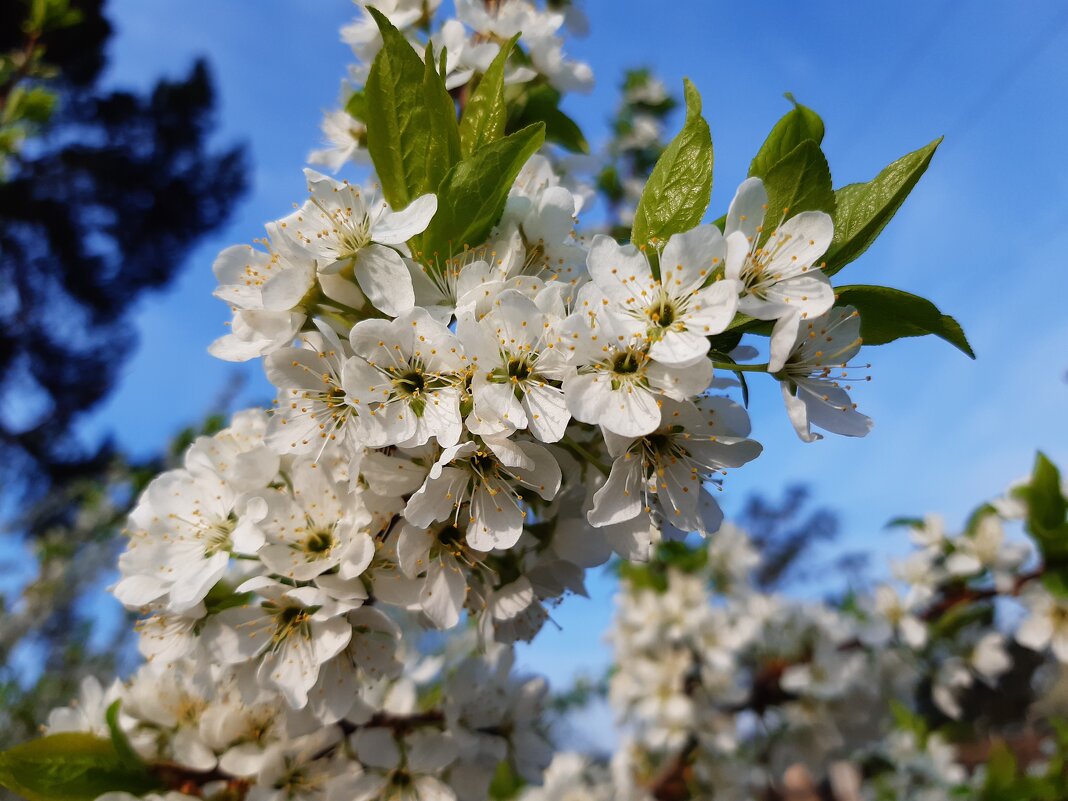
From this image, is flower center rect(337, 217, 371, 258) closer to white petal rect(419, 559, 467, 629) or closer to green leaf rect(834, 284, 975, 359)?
white petal rect(419, 559, 467, 629)

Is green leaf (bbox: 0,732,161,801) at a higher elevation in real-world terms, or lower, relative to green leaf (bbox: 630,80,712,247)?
lower

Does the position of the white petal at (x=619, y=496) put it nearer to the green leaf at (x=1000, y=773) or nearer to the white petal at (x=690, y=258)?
the white petal at (x=690, y=258)

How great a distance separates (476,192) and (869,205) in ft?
2.03

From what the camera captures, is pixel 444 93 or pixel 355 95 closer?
pixel 444 93

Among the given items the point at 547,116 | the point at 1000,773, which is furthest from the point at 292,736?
the point at 1000,773

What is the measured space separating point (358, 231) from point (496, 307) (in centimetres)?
30

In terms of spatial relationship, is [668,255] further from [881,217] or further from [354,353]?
[354,353]

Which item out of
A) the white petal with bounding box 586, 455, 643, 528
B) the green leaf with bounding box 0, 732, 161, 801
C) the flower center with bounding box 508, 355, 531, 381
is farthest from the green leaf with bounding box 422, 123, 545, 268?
the green leaf with bounding box 0, 732, 161, 801

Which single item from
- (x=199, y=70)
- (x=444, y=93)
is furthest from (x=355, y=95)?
(x=199, y=70)

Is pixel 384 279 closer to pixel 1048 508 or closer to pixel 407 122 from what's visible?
pixel 407 122

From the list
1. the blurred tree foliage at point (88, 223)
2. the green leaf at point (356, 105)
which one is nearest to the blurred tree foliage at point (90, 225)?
the blurred tree foliage at point (88, 223)

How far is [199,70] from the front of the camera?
14266 millimetres

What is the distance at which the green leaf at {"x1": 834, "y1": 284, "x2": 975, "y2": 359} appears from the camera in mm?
1044

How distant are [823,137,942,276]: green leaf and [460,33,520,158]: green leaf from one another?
59cm
